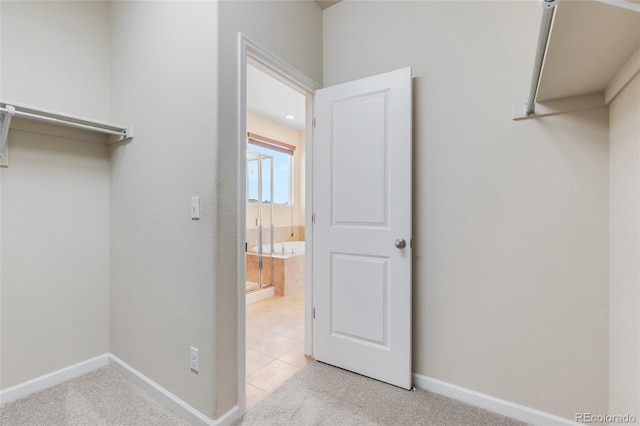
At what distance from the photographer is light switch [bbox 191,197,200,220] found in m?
1.56

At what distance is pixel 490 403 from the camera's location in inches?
65.9

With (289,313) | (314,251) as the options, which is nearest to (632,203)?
(314,251)

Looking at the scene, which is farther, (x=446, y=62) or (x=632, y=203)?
(x=446, y=62)

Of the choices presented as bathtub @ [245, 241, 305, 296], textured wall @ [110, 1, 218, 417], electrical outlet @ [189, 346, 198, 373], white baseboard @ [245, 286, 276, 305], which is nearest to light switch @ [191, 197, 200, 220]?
textured wall @ [110, 1, 218, 417]

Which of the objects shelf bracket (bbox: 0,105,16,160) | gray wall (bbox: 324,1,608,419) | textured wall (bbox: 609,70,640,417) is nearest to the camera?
textured wall (bbox: 609,70,640,417)

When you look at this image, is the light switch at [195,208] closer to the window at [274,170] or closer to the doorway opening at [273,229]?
the doorway opening at [273,229]

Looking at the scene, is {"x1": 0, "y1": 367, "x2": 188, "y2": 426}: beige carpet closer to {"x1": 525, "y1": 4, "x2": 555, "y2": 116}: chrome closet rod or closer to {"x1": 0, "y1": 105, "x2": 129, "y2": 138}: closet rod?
{"x1": 0, "y1": 105, "x2": 129, "y2": 138}: closet rod

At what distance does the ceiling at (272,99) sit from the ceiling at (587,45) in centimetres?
245

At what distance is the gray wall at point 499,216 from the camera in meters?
1.46

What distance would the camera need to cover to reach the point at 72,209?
6.51 feet

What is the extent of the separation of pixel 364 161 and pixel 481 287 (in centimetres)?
103

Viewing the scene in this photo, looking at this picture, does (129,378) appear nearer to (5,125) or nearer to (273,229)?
(5,125)

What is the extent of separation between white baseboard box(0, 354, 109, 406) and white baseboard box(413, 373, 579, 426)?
2169mm

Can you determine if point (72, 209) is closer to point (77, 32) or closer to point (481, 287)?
point (77, 32)
